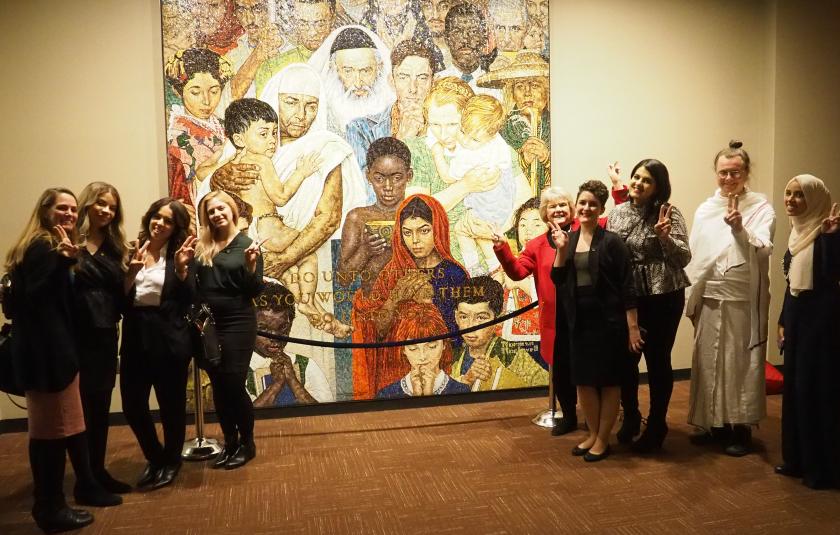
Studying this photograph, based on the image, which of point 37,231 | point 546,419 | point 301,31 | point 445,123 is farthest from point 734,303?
point 37,231

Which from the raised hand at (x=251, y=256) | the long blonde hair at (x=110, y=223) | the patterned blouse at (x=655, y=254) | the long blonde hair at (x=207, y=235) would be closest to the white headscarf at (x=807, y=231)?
the patterned blouse at (x=655, y=254)

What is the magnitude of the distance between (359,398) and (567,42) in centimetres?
314

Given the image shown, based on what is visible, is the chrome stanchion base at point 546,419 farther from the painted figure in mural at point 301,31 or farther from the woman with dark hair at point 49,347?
the painted figure in mural at point 301,31

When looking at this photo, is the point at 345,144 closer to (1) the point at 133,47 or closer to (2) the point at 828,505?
(1) the point at 133,47

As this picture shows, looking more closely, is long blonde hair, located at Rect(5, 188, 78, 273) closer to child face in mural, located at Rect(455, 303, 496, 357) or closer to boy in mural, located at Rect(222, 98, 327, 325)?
boy in mural, located at Rect(222, 98, 327, 325)

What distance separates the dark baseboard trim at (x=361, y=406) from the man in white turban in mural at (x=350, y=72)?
198 centimetres

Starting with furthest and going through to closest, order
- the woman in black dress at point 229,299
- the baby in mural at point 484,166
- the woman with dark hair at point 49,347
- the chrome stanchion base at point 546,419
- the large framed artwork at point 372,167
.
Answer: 1. the baby in mural at point 484,166
2. the large framed artwork at point 372,167
3. the chrome stanchion base at point 546,419
4. the woman in black dress at point 229,299
5. the woman with dark hair at point 49,347

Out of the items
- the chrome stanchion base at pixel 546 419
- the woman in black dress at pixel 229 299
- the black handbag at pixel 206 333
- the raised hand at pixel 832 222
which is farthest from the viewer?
the chrome stanchion base at pixel 546 419

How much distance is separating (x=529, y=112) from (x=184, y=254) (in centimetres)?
284

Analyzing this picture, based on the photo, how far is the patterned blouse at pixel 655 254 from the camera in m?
3.87

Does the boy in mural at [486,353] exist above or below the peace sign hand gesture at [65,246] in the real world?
below

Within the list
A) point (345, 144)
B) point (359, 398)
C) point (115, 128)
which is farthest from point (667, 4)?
point (115, 128)

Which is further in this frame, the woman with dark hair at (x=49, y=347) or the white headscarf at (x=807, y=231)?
the white headscarf at (x=807, y=231)

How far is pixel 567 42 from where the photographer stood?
211 inches
